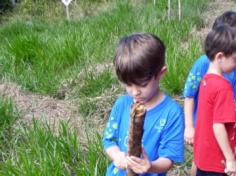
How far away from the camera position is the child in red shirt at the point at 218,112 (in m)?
2.12

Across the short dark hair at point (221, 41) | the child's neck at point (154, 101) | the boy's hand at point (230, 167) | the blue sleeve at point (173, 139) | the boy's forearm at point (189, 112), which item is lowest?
the boy's hand at point (230, 167)

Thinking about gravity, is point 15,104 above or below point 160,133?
below

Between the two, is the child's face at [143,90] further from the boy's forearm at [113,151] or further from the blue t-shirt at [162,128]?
the boy's forearm at [113,151]

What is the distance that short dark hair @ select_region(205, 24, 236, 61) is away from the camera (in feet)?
7.04

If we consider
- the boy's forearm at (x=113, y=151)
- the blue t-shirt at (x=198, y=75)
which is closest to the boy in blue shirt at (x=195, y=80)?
the blue t-shirt at (x=198, y=75)

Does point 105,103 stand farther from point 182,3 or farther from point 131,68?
point 182,3

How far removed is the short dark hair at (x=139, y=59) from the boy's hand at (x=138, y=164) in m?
0.29

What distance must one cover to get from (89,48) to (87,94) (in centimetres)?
96

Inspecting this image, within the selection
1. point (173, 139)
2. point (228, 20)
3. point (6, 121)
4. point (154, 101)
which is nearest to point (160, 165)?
point (173, 139)

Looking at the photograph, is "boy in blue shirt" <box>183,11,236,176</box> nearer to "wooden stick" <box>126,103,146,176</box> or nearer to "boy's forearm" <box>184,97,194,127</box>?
"boy's forearm" <box>184,97,194,127</box>

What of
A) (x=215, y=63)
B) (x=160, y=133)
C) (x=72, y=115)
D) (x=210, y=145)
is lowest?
(x=72, y=115)

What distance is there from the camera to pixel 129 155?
1.67 metres

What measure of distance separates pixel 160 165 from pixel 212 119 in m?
0.43

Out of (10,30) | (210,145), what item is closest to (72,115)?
(210,145)
